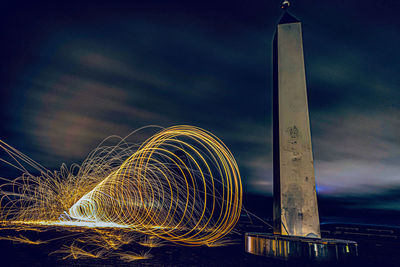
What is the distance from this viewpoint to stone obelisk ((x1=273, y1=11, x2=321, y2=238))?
22.7ft

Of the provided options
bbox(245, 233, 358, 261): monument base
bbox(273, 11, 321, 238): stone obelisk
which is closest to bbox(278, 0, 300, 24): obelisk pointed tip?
bbox(273, 11, 321, 238): stone obelisk

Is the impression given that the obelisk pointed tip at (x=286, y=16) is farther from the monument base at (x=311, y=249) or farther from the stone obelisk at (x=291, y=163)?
the monument base at (x=311, y=249)

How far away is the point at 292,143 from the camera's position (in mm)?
7391

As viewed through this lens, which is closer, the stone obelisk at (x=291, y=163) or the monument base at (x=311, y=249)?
the monument base at (x=311, y=249)

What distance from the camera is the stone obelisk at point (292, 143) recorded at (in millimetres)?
6918

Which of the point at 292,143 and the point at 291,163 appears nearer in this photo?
the point at 291,163

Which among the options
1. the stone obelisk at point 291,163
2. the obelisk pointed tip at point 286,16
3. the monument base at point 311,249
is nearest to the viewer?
the monument base at point 311,249

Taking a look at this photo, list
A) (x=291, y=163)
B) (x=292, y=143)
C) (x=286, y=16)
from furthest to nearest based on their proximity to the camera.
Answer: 1. (x=286, y=16)
2. (x=292, y=143)
3. (x=291, y=163)

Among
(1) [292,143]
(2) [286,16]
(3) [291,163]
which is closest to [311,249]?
(3) [291,163]

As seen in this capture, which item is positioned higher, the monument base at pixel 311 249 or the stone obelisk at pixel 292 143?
the stone obelisk at pixel 292 143

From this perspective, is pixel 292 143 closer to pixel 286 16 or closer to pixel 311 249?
pixel 311 249

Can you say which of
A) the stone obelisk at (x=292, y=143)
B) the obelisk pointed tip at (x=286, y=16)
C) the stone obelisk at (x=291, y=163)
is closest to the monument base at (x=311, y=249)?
the stone obelisk at (x=291, y=163)

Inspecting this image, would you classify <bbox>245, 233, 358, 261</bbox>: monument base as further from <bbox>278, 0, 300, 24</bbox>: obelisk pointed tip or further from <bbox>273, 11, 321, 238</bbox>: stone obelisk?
<bbox>278, 0, 300, 24</bbox>: obelisk pointed tip

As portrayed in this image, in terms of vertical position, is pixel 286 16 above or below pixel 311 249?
above
